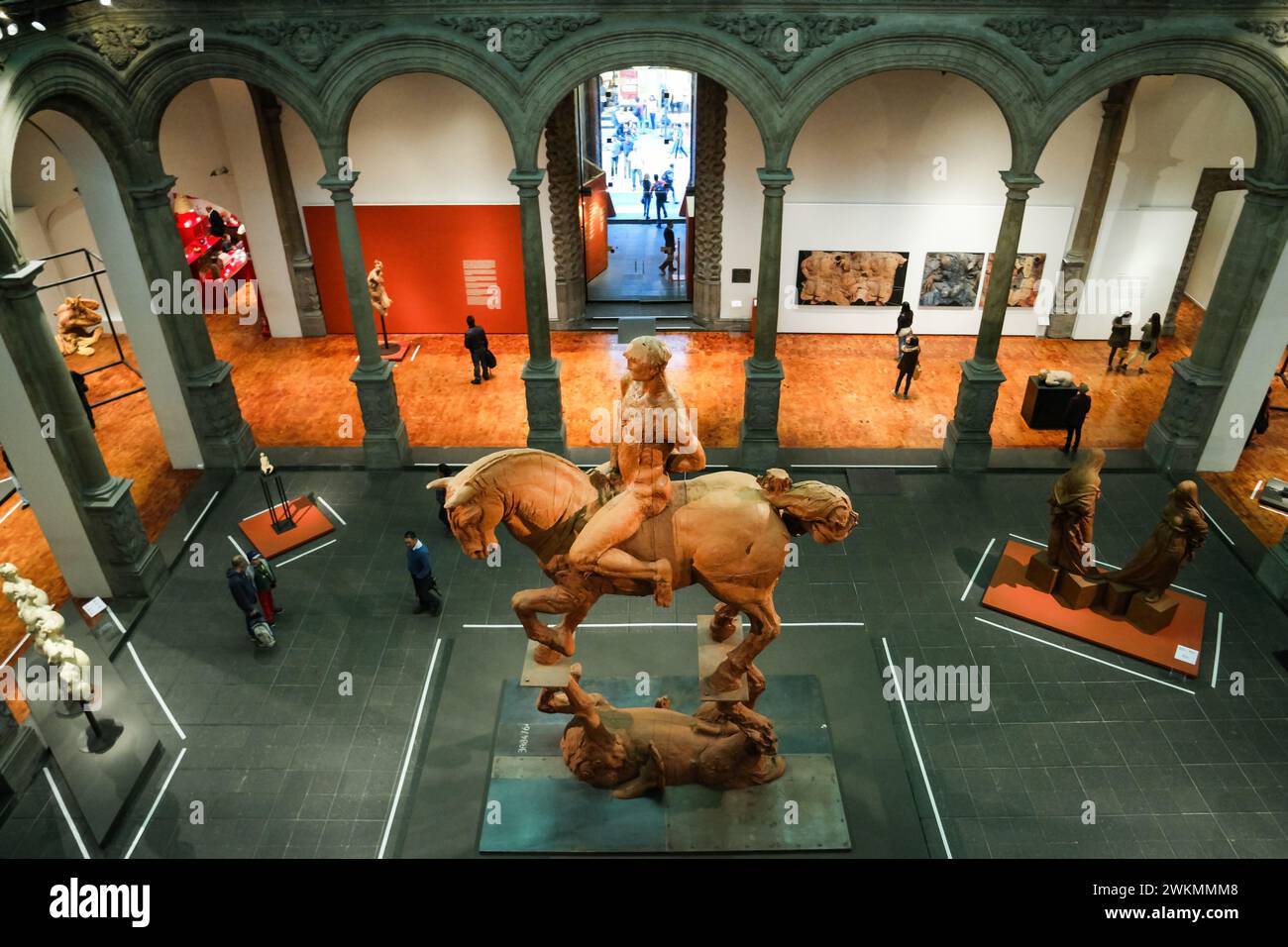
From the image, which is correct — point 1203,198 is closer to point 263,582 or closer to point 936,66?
point 936,66

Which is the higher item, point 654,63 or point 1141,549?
point 654,63

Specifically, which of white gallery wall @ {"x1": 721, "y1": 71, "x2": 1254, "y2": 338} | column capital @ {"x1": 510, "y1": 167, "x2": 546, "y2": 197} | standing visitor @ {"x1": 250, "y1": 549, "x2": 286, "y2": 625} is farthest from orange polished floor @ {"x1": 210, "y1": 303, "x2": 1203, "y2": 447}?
standing visitor @ {"x1": 250, "y1": 549, "x2": 286, "y2": 625}

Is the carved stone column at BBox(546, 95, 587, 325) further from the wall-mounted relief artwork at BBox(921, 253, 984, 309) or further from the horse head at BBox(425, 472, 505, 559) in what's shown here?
the horse head at BBox(425, 472, 505, 559)

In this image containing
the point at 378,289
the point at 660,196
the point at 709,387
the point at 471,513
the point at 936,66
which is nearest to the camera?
the point at 471,513

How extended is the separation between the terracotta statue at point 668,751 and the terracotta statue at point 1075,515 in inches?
171

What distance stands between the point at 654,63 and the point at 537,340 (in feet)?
12.5

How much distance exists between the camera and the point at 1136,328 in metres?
16.8

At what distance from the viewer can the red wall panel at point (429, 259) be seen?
1634 centimetres

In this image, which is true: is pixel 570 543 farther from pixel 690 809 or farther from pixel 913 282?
pixel 913 282

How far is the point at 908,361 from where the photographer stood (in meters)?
14.6

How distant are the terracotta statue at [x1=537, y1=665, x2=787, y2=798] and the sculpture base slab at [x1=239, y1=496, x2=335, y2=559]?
5262 millimetres

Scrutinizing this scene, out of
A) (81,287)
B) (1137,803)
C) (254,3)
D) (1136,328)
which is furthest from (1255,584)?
(81,287)

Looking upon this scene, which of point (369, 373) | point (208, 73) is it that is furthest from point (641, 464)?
point (208, 73)

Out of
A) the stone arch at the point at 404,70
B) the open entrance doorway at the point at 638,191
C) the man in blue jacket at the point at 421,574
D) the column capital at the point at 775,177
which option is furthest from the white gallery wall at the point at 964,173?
the man in blue jacket at the point at 421,574
